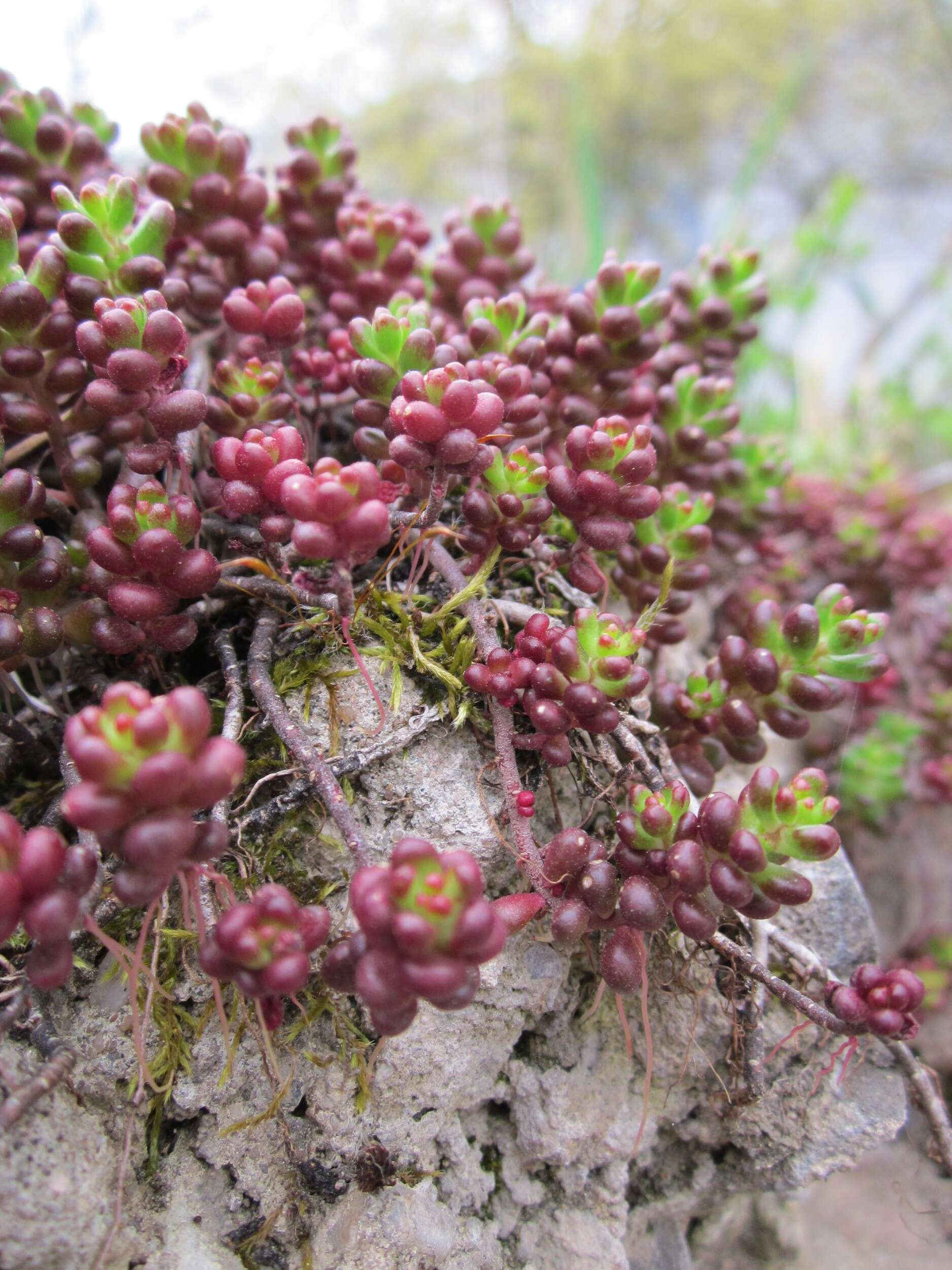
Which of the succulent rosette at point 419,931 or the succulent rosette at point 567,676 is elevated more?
the succulent rosette at point 567,676

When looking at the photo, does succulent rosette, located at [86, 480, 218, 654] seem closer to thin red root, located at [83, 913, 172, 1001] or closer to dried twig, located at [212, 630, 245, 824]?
dried twig, located at [212, 630, 245, 824]

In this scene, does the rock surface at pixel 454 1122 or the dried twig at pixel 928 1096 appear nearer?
the rock surface at pixel 454 1122

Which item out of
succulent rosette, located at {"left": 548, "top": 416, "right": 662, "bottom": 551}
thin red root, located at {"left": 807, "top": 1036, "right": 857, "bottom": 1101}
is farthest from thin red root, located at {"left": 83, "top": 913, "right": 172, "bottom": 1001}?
thin red root, located at {"left": 807, "top": 1036, "right": 857, "bottom": 1101}

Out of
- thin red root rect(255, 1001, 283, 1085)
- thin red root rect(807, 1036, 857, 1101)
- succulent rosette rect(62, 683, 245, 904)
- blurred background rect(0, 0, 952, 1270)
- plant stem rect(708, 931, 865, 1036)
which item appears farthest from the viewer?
blurred background rect(0, 0, 952, 1270)

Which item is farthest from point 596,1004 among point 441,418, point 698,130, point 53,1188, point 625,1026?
point 698,130

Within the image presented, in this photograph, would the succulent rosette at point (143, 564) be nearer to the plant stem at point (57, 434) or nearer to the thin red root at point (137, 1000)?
the plant stem at point (57, 434)

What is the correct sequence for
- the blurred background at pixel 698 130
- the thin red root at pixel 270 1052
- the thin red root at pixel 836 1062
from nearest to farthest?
1. the thin red root at pixel 270 1052
2. the thin red root at pixel 836 1062
3. the blurred background at pixel 698 130

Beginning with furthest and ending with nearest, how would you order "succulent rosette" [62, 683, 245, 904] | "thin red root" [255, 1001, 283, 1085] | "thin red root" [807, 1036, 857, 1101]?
"thin red root" [807, 1036, 857, 1101] < "thin red root" [255, 1001, 283, 1085] < "succulent rosette" [62, 683, 245, 904]

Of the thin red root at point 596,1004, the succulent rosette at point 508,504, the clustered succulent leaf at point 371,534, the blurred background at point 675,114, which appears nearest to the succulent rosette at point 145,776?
the clustered succulent leaf at point 371,534
